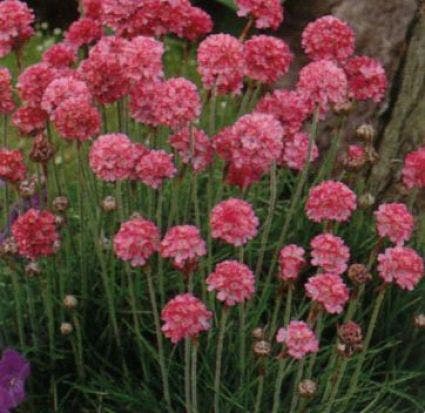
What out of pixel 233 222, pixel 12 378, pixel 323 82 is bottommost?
pixel 12 378

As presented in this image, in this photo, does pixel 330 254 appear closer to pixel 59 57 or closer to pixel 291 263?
pixel 291 263

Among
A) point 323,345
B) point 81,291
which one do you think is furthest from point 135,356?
point 323,345

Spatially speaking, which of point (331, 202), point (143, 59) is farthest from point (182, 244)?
point (143, 59)

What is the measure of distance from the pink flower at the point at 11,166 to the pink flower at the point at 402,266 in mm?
893

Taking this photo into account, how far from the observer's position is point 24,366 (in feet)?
8.89

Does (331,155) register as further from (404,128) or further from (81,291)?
(81,291)

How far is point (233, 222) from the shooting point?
2.20m

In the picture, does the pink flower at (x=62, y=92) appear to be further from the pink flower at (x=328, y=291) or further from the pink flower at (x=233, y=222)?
the pink flower at (x=328, y=291)

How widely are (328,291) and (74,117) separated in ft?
2.27

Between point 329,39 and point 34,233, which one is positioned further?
point 329,39

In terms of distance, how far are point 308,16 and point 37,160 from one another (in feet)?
5.90

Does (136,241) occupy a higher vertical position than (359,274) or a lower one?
higher

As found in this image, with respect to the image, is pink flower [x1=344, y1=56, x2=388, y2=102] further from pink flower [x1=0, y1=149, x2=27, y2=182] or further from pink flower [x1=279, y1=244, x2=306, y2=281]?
pink flower [x1=0, y1=149, x2=27, y2=182]

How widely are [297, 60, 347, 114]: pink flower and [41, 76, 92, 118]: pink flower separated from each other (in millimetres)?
514
